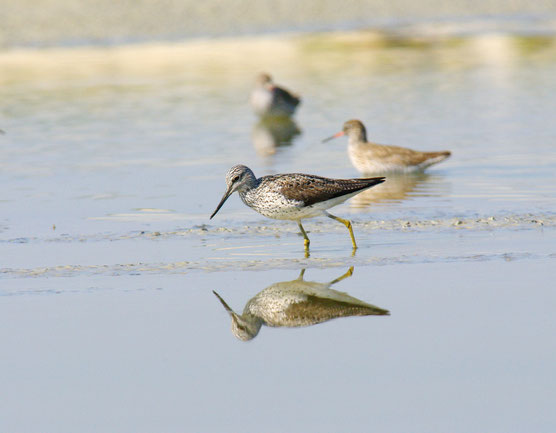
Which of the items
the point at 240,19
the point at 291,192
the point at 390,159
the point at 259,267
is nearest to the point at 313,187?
the point at 291,192

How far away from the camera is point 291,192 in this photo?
432 inches

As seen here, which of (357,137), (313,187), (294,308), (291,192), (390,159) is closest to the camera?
(294,308)

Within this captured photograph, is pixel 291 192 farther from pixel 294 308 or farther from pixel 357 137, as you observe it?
pixel 357 137

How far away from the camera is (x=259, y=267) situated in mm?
10141

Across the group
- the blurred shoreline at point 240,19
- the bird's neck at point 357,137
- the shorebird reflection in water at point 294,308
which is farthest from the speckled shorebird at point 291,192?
the blurred shoreline at point 240,19

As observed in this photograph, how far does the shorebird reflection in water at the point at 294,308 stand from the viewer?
8250 mm

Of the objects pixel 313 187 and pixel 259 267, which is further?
pixel 313 187

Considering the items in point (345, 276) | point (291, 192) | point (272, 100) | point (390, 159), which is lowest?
point (272, 100)

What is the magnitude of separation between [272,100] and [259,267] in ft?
40.4

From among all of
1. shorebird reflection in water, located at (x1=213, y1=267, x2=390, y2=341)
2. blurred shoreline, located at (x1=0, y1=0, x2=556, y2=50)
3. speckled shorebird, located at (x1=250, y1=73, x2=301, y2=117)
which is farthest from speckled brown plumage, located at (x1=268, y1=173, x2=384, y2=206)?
blurred shoreline, located at (x1=0, y1=0, x2=556, y2=50)

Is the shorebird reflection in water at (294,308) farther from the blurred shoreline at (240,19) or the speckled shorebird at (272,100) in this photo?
the blurred shoreline at (240,19)

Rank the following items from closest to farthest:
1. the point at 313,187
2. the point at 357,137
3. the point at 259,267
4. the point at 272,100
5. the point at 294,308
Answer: the point at 294,308
the point at 259,267
the point at 313,187
the point at 357,137
the point at 272,100

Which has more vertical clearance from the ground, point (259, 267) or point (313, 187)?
point (313, 187)

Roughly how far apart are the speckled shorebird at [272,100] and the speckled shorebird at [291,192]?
35.4 feet
